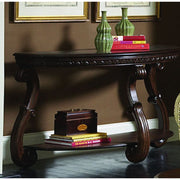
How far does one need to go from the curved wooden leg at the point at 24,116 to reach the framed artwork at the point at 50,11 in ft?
1.56

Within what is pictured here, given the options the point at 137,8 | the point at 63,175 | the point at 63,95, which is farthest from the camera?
the point at 137,8

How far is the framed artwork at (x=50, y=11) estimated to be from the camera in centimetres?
436

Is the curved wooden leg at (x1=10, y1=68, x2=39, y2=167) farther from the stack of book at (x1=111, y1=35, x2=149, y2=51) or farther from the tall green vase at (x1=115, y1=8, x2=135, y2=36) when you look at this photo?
the tall green vase at (x1=115, y1=8, x2=135, y2=36)

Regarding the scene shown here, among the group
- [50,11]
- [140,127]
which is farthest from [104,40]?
[140,127]

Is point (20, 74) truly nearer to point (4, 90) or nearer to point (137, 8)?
point (4, 90)

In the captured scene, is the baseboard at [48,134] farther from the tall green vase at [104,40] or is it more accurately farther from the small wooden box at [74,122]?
the tall green vase at [104,40]

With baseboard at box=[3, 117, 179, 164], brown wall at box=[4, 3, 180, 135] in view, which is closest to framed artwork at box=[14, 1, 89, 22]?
brown wall at box=[4, 3, 180, 135]

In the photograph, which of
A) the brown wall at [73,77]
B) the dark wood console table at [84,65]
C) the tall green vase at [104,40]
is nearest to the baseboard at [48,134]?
the brown wall at [73,77]

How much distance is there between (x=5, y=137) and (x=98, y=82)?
1.03 metres

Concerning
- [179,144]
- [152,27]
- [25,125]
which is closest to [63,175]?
[25,125]

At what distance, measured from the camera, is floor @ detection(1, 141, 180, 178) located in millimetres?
4023

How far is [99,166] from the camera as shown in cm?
429

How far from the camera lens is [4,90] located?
4352mm

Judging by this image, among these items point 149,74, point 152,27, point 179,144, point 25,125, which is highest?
point 152,27
